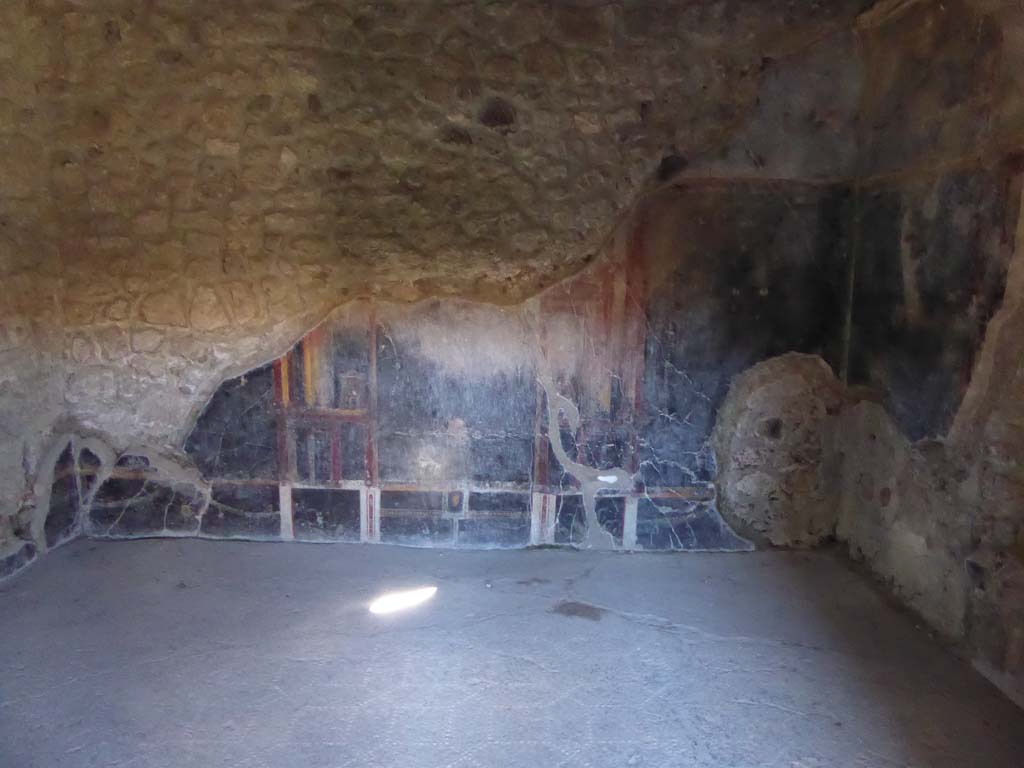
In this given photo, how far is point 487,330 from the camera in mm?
2451

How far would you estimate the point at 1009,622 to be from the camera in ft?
5.59

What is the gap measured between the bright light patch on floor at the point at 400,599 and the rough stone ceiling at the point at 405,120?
0.98 meters

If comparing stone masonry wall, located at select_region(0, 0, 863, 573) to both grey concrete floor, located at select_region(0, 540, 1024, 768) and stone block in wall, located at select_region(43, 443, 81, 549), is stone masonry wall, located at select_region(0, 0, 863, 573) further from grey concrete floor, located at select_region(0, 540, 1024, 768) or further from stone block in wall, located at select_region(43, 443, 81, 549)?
grey concrete floor, located at select_region(0, 540, 1024, 768)

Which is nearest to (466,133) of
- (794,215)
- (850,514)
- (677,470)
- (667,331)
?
(667,331)

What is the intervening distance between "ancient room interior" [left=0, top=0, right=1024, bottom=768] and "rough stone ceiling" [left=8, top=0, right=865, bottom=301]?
0.01 metres

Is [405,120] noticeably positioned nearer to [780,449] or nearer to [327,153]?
[327,153]

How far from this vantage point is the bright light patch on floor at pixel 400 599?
83.4 inches

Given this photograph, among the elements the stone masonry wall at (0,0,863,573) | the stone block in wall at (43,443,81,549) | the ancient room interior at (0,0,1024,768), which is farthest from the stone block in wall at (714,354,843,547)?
the stone block in wall at (43,443,81,549)

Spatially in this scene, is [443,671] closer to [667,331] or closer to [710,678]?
[710,678]

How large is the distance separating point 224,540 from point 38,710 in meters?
0.94

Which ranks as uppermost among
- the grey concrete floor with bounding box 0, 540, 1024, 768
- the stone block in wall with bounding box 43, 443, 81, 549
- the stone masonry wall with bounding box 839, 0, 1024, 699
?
the stone masonry wall with bounding box 839, 0, 1024, 699

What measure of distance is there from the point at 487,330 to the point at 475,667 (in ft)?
3.60

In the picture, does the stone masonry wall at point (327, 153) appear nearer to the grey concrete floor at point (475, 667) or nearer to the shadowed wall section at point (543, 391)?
the shadowed wall section at point (543, 391)

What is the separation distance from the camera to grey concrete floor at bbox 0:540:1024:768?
153 centimetres
